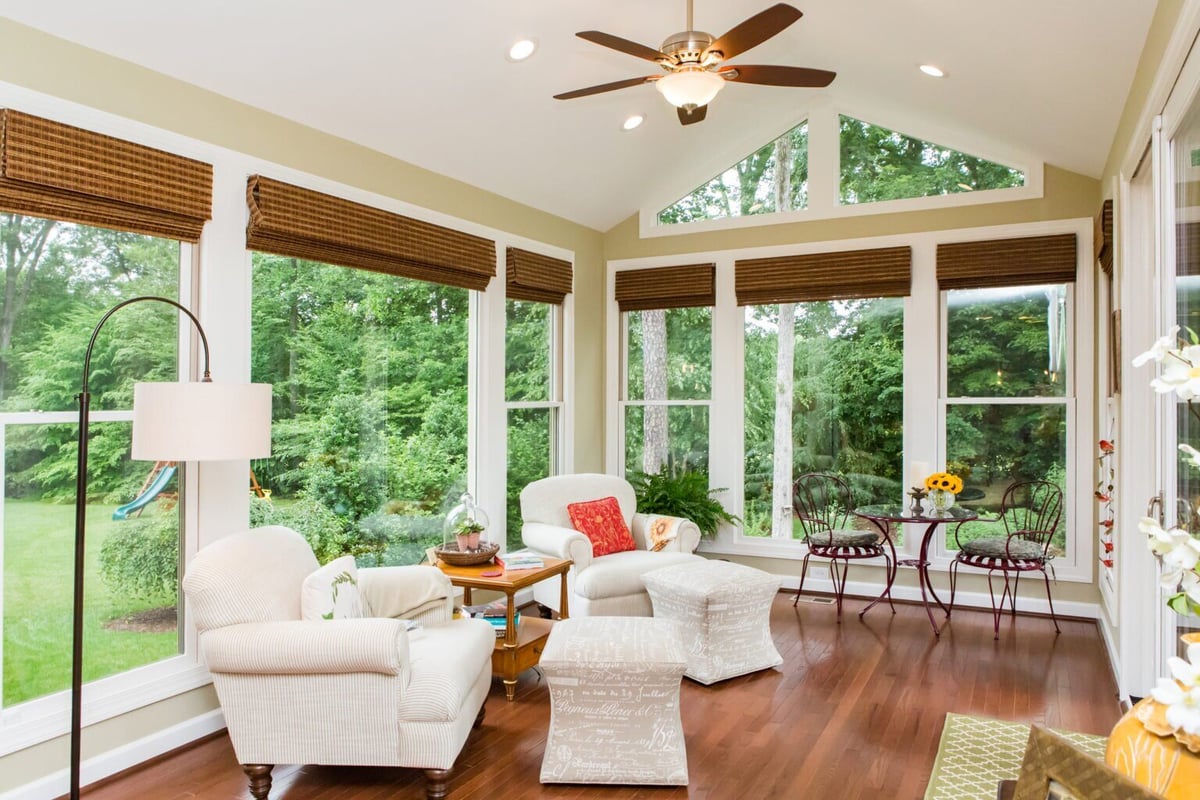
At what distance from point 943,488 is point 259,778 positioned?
3.89 m

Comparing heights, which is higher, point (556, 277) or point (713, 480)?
point (556, 277)

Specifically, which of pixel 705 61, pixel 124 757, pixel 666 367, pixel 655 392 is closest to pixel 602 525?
pixel 655 392

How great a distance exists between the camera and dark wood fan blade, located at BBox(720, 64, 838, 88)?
10.4ft

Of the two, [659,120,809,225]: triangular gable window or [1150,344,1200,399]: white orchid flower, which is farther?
[659,120,809,225]: triangular gable window

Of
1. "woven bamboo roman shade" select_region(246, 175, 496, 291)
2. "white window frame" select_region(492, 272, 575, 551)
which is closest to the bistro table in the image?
"white window frame" select_region(492, 272, 575, 551)

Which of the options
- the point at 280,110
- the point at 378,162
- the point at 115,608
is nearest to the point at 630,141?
the point at 378,162

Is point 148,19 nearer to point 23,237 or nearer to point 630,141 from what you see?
point 23,237

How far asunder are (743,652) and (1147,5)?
3135 millimetres

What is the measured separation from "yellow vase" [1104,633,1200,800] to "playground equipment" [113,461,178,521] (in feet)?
10.5

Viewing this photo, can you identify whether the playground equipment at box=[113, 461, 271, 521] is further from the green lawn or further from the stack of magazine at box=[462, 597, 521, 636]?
the stack of magazine at box=[462, 597, 521, 636]

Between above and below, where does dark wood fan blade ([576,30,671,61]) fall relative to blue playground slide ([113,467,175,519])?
above

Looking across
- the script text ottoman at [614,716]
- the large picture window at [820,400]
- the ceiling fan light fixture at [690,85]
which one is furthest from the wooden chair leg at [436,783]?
the large picture window at [820,400]

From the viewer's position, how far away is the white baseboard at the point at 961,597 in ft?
16.2

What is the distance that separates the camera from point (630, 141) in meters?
5.17
